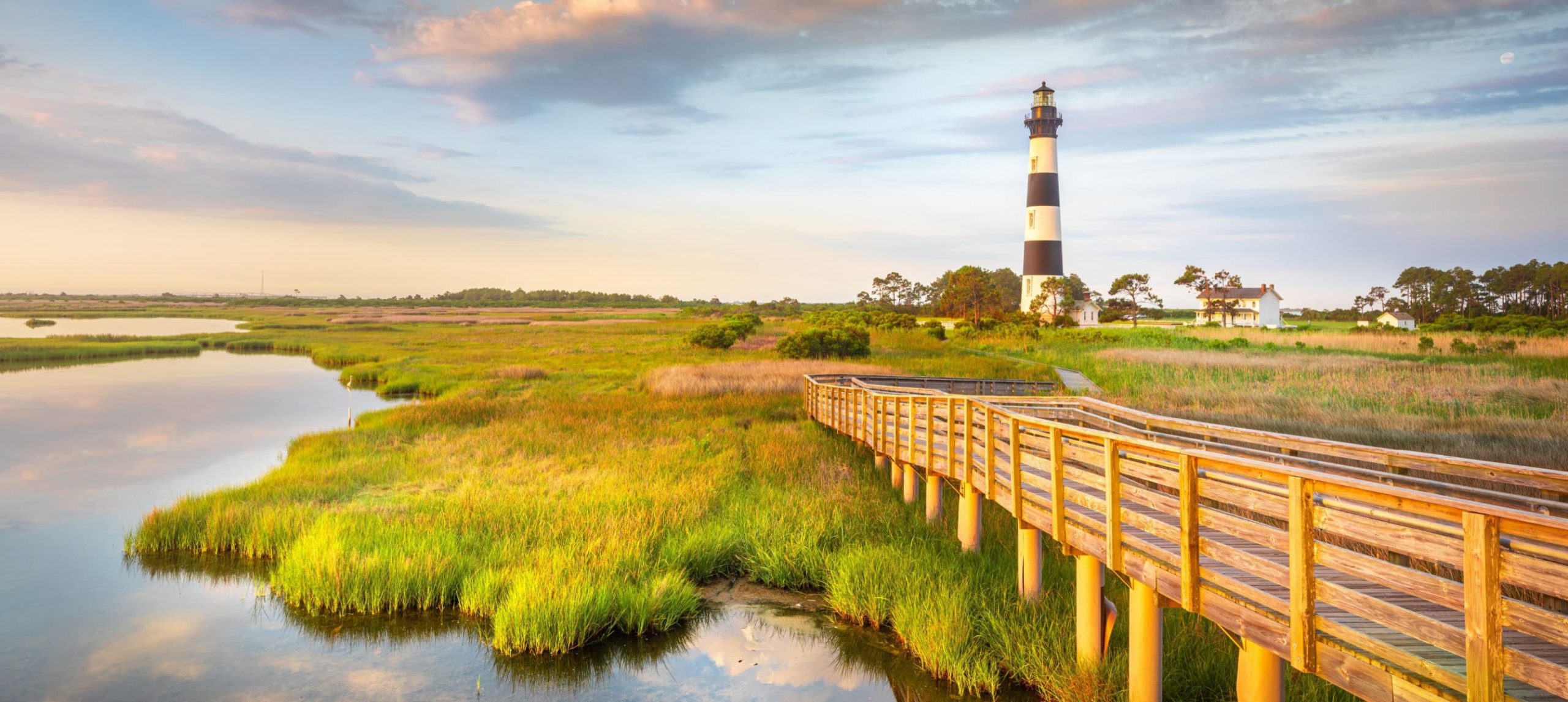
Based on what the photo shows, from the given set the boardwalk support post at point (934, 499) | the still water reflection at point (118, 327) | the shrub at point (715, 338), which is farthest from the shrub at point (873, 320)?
the still water reflection at point (118, 327)

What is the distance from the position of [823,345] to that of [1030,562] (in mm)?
34676

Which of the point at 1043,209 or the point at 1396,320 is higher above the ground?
the point at 1043,209

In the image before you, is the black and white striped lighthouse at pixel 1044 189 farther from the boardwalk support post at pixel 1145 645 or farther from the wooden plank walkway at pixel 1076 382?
the boardwalk support post at pixel 1145 645

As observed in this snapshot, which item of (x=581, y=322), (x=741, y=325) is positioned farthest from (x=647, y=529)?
(x=581, y=322)

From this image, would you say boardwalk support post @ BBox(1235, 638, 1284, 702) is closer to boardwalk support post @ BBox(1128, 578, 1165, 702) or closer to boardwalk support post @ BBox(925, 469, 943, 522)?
boardwalk support post @ BBox(1128, 578, 1165, 702)

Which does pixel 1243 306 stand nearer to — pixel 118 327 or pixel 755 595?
pixel 755 595

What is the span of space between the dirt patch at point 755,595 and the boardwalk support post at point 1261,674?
19.6 feet

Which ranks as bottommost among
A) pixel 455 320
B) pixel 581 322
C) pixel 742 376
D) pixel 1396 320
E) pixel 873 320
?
pixel 742 376

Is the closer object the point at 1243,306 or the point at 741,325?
the point at 741,325

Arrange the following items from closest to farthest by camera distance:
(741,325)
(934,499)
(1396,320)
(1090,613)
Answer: (1090,613) < (934,499) < (741,325) < (1396,320)

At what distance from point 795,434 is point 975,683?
12.8 meters

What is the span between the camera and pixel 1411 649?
14.8 ft

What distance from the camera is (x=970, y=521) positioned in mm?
11742

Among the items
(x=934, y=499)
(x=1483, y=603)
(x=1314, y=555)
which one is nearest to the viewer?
(x=1483, y=603)
